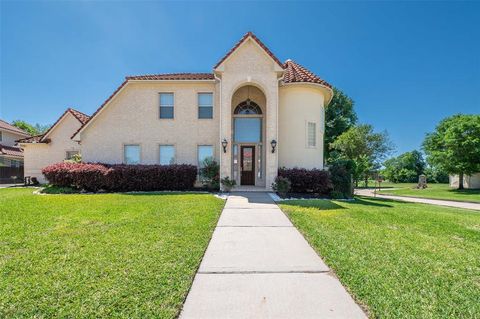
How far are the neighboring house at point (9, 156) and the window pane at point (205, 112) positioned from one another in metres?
23.5

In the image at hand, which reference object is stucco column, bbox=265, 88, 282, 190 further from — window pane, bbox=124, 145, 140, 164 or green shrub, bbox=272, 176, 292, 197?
window pane, bbox=124, 145, 140, 164

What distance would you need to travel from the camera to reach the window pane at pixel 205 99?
15047 mm

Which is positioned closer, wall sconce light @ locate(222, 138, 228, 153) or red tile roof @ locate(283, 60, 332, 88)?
wall sconce light @ locate(222, 138, 228, 153)

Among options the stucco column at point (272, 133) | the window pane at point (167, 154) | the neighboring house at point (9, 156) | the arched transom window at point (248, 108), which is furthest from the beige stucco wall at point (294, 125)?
the neighboring house at point (9, 156)

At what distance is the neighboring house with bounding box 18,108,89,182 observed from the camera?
19.7 metres

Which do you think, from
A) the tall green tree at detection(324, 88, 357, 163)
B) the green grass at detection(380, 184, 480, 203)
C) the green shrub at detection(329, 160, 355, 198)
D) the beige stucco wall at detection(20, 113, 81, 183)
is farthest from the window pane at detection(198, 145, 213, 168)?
the tall green tree at detection(324, 88, 357, 163)

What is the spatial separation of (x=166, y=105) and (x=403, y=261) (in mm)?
14398

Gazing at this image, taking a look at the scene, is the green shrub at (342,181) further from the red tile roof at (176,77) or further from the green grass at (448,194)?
the green grass at (448,194)

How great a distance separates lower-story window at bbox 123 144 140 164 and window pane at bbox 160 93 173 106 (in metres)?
3.24

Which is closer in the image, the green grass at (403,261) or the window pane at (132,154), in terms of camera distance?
the green grass at (403,261)

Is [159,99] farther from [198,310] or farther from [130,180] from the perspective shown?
[198,310]

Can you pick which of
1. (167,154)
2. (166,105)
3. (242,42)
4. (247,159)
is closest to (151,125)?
(166,105)

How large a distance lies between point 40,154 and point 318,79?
2285 cm

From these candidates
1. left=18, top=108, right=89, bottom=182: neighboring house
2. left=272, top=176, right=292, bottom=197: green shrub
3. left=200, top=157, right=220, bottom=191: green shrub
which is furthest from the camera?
left=18, top=108, right=89, bottom=182: neighboring house
